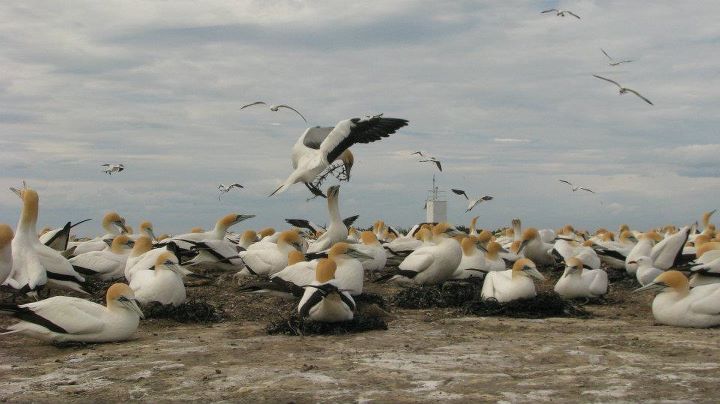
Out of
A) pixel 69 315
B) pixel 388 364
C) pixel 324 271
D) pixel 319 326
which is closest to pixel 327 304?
pixel 319 326

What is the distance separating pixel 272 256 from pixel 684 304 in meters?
6.34

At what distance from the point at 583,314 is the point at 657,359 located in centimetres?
338

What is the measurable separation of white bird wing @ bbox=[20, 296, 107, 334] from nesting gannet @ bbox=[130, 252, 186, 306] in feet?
5.65

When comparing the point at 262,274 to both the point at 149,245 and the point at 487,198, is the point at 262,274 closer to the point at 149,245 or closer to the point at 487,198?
the point at 149,245

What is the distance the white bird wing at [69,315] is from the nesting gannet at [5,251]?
209cm

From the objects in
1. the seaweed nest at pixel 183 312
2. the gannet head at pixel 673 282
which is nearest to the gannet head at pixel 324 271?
the seaweed nest at pixel 183 312

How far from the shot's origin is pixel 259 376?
7039 millimetres

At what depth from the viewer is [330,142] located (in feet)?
39.1

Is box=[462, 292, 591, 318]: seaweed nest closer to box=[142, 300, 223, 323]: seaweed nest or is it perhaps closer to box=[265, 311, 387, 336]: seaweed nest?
box=[265, 311, 387, 336]: seaweed nest

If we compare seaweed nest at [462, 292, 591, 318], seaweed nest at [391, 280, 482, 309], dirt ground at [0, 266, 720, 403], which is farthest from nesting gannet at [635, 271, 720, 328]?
seaweed nest at [391, 280, 482, 309]

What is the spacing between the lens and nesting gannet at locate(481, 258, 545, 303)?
36.0 feet

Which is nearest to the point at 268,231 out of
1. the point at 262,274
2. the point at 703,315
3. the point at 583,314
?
the point at 262,274

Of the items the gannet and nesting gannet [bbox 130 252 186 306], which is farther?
the gannet

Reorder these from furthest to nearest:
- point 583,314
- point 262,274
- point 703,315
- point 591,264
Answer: point 591,264
point 262,274
point 583,314
point 703,315
